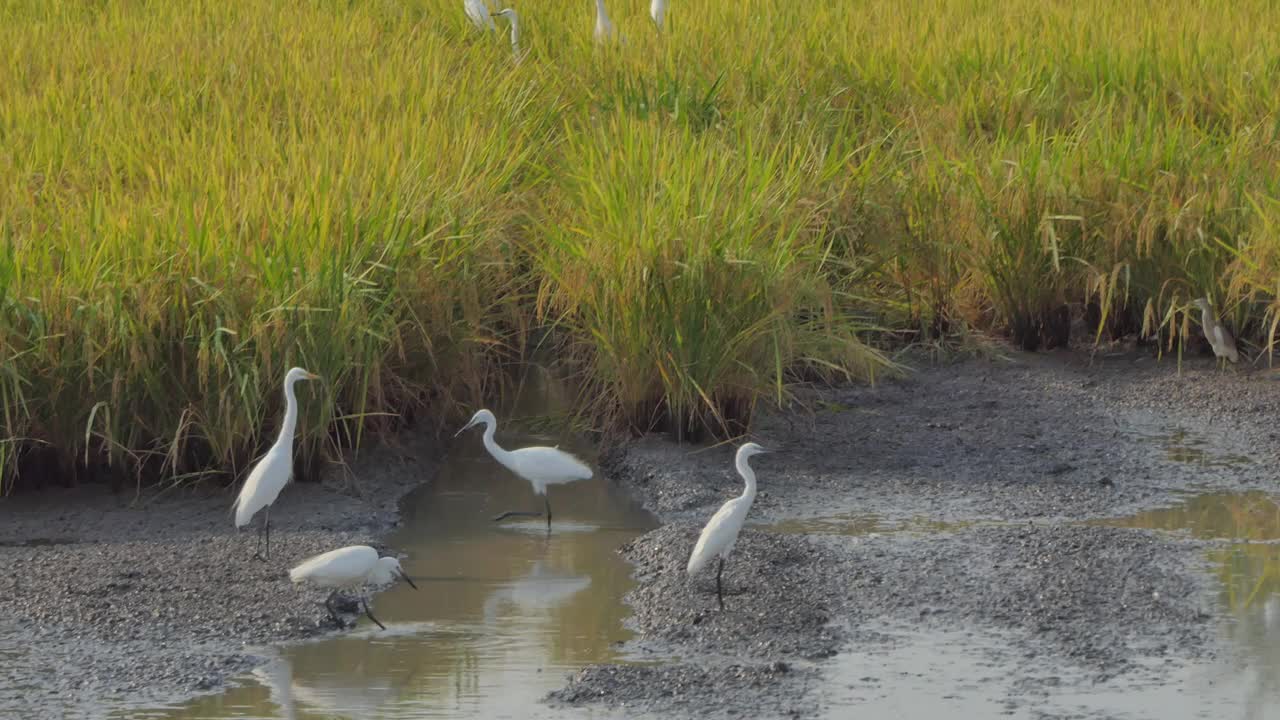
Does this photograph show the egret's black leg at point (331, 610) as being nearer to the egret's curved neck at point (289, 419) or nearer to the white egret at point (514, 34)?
the egret's curved neck at point (289, 419)

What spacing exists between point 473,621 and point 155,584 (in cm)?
93

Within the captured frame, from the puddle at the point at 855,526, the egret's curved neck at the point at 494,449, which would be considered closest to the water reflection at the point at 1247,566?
the puddle at the point at 855,526

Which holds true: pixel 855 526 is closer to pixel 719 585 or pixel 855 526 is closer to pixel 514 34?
pixel 719 585

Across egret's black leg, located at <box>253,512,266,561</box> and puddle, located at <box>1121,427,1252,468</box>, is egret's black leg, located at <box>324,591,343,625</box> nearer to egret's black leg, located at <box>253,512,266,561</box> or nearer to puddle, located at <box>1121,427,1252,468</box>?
egret's black leg, located at <box>253,512,266,561</box>

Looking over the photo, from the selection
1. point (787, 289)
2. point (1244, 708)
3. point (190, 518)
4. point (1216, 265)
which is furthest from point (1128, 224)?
point (190, 518)

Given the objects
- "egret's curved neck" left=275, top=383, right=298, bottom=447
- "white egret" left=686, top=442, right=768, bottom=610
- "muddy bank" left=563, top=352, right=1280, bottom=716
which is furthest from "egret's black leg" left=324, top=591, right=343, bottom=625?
"white egret" left=686, top=442, right=768, bottom=610

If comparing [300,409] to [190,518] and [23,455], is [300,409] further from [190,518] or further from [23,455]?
[23,455]

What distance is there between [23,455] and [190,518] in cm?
64

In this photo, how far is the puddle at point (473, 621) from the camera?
4004 mm

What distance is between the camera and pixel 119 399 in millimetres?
5504

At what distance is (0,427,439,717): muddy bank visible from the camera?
4133 millimetres

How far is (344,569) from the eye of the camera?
445cm

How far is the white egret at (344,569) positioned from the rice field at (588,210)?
1.02 meters

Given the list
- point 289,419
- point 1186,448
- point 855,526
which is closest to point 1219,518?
point 1186,448
